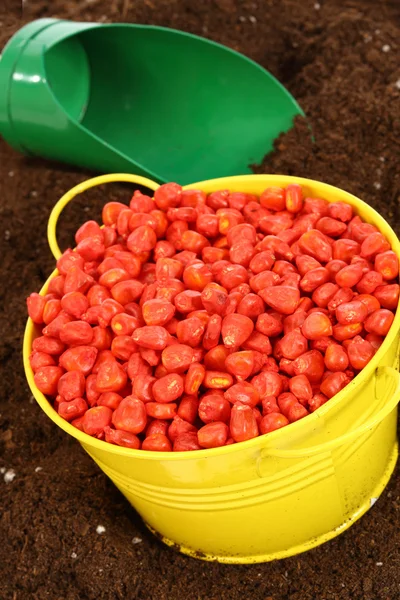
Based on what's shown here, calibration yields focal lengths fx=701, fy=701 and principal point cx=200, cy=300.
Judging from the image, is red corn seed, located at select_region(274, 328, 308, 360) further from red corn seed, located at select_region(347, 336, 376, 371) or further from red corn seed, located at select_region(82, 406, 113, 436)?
red corn seed, located at select_region(82, 406, 113, 436)

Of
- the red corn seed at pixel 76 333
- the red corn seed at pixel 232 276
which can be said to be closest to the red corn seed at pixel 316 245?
the red corn seed at pixel 232 276

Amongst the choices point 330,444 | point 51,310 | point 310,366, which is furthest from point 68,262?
point 330,444

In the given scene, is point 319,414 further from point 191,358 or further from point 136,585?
point 136,585

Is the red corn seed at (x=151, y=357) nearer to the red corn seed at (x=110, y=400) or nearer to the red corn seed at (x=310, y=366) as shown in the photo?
the red corn seed at (x=110, y=400)

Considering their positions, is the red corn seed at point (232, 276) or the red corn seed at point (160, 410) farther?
the red corn seed at point (232, 276)

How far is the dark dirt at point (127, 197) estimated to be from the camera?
4.74 feet

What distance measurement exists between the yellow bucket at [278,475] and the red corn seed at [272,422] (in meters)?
0.03

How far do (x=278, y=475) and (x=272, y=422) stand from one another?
0.11 meters

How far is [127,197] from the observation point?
2107 mm

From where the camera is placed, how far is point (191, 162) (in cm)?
218

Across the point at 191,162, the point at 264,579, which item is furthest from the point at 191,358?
the point at 191,162

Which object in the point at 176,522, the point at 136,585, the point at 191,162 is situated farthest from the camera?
the point at 191,162

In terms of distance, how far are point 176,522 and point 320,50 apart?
170 centimetres

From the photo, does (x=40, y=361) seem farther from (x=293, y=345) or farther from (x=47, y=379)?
(x=293, y=345)
